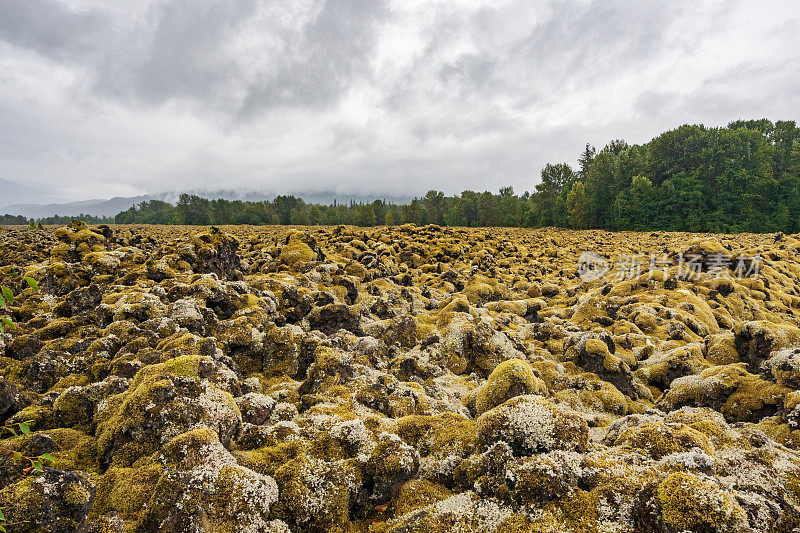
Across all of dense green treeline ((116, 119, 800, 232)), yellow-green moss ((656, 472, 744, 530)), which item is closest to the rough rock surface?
yellow-green moss ((656, 472, 744, 530))

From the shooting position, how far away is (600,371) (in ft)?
44.9

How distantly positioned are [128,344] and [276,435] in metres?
6.38

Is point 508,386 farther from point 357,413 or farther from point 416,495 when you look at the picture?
point 357,413

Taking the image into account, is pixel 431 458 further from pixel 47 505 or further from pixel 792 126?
pixel 792 126

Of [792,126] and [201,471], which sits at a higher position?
[792,126]

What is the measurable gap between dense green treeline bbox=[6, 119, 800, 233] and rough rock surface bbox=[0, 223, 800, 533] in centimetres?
7220

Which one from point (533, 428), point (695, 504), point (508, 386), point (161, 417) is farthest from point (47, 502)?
point (695, 504)

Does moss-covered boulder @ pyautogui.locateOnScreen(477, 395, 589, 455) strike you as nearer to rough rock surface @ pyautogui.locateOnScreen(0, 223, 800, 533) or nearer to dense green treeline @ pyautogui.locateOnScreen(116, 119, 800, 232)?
rough rock surface @ pyautogui.locateOnScreen(0, 223, 800, 533)

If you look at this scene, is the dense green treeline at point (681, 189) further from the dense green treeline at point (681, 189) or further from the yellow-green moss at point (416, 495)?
the yellow-green moss at point (416, 495)

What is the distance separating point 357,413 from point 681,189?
93.1 metres

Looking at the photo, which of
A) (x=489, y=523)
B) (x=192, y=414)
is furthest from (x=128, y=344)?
(x=489, y=523)

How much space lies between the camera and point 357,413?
8641 millimetres

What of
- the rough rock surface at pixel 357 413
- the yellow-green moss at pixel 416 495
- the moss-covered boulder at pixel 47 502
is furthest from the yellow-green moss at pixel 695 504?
the moss-covered boulder at pixel 47 502

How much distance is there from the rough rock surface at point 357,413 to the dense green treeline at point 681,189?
237 ft
